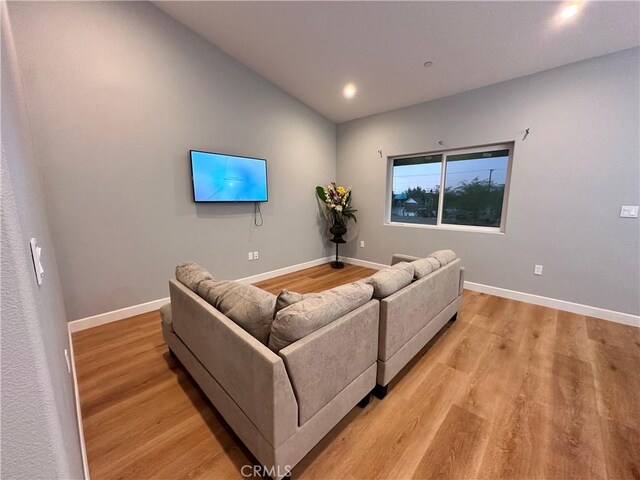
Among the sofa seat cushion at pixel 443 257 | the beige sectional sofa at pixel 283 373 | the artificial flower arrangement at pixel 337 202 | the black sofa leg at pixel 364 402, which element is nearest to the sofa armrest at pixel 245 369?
the beige sectional sofa at pixel 283 373

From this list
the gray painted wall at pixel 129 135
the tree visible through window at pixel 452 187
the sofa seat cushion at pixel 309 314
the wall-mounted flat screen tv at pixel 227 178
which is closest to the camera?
the sofa seat cushion at pixel 309 314

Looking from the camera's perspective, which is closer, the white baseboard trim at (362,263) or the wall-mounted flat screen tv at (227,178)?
the wall-mounted flat screen tv at (227,178)

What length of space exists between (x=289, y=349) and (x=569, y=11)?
3401mm

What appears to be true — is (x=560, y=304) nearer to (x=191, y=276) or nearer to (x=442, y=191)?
(x=442, y=191)

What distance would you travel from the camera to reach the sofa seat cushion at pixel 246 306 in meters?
1.24

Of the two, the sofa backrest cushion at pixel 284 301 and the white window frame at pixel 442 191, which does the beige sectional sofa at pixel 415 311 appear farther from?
the white window frame at pixel 442 191

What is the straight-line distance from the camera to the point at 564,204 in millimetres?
2863

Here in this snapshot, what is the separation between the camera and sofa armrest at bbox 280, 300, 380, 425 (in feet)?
3.62

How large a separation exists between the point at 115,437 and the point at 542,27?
4480mm

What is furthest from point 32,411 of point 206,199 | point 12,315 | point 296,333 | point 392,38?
point 392,38

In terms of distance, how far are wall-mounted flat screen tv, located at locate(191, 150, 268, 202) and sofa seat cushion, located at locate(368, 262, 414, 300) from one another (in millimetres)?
2439

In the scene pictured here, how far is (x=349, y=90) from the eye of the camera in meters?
3.61

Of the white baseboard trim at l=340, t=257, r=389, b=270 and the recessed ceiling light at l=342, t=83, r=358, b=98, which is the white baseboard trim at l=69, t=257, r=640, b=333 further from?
the recessed ceiling light at l=342, t=83, r=358, b=98

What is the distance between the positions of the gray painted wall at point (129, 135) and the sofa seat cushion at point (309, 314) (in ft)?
7.84
